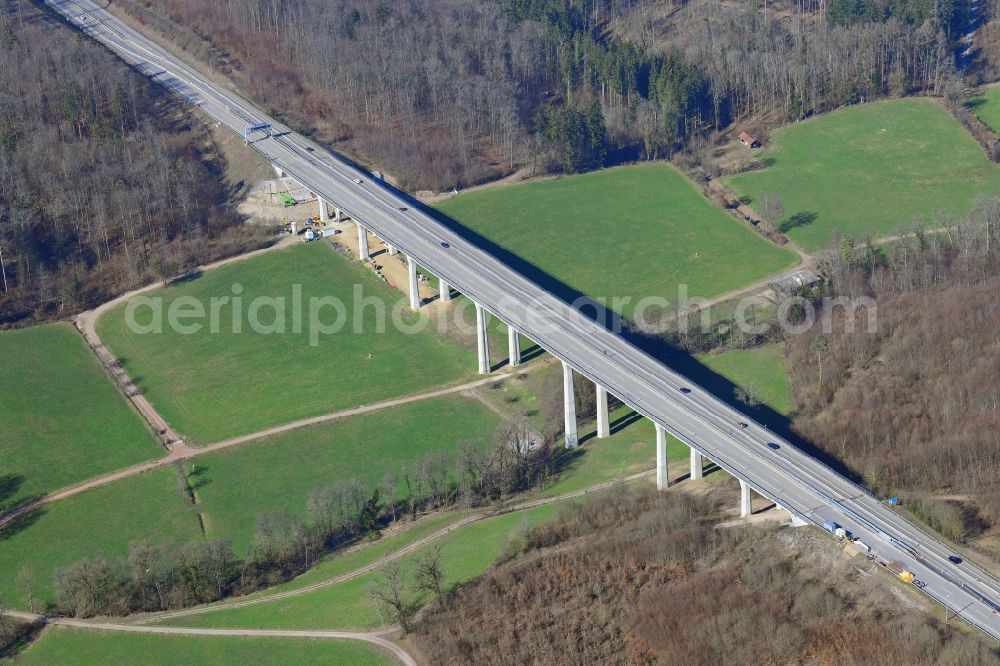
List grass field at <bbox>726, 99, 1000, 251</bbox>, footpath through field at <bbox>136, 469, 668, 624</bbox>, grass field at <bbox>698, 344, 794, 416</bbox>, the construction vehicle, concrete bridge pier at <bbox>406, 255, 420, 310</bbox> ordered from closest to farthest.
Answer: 1. the construction vehicle
2. footpath through field at <bbox>136, 469, 668, 624</bbox>
3. grass field at <bbox>698, 344, 794, 416</bbox>
4. concrete bridge pier at <bbox>406, 255, 420, 310</bbox>
5. grass field at <bbox>726, 99, 1000, 251</bbox>

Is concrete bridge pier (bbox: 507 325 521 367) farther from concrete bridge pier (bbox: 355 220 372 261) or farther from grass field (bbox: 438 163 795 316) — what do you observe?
concrete bridge pier (bbox: 355 220 372 261)

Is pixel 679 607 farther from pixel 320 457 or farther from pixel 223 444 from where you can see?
pixel 223 444

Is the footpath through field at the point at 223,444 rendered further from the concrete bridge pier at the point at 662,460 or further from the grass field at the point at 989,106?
the grass field at the point at 989,106

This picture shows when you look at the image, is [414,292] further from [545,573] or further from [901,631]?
[901,631]

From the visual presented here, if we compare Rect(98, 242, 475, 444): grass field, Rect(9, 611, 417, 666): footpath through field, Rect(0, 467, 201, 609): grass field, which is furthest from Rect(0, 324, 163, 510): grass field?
Rect(9, 611, 417, 666): footpath through field

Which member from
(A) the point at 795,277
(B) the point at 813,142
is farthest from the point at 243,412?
(B) the point at 813,142

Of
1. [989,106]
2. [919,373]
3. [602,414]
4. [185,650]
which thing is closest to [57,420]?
[185,650]

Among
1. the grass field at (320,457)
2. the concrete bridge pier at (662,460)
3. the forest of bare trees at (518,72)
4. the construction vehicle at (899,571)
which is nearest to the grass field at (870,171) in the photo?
the forest of bare trees at (518,72)
